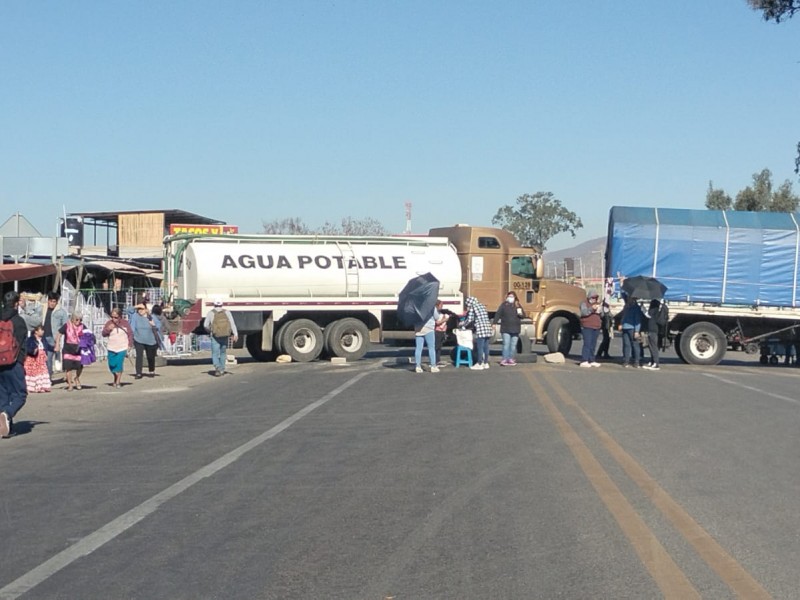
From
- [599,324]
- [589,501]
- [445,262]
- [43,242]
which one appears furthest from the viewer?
[445,262]

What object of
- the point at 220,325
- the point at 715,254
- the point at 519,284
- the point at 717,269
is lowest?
the point at 220,325

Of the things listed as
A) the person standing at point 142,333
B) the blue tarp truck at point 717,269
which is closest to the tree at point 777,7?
the blue tarp truck at point 717,269

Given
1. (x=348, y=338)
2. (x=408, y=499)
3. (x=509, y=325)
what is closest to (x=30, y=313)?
(x=348, y=338)

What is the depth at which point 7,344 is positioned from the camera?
41.0ft

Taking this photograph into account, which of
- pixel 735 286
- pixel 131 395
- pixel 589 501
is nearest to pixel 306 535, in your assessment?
Answer: pixel 589 501

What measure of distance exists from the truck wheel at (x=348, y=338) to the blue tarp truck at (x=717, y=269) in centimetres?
669

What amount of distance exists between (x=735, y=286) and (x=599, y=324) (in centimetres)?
356

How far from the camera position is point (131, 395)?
61.1 feet

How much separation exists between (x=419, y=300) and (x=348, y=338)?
4.32 meters

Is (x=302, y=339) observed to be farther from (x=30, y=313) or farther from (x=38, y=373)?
(x=38, y=373)

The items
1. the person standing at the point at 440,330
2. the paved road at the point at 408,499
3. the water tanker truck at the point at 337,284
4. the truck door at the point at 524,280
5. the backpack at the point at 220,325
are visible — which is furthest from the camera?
the truck door at the point at 524,280

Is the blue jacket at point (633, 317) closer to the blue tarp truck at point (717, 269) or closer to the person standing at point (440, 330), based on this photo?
the blue tarp truck at point (717, 269)

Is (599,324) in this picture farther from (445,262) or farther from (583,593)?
(583,593)

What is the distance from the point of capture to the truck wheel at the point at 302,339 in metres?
26.4
